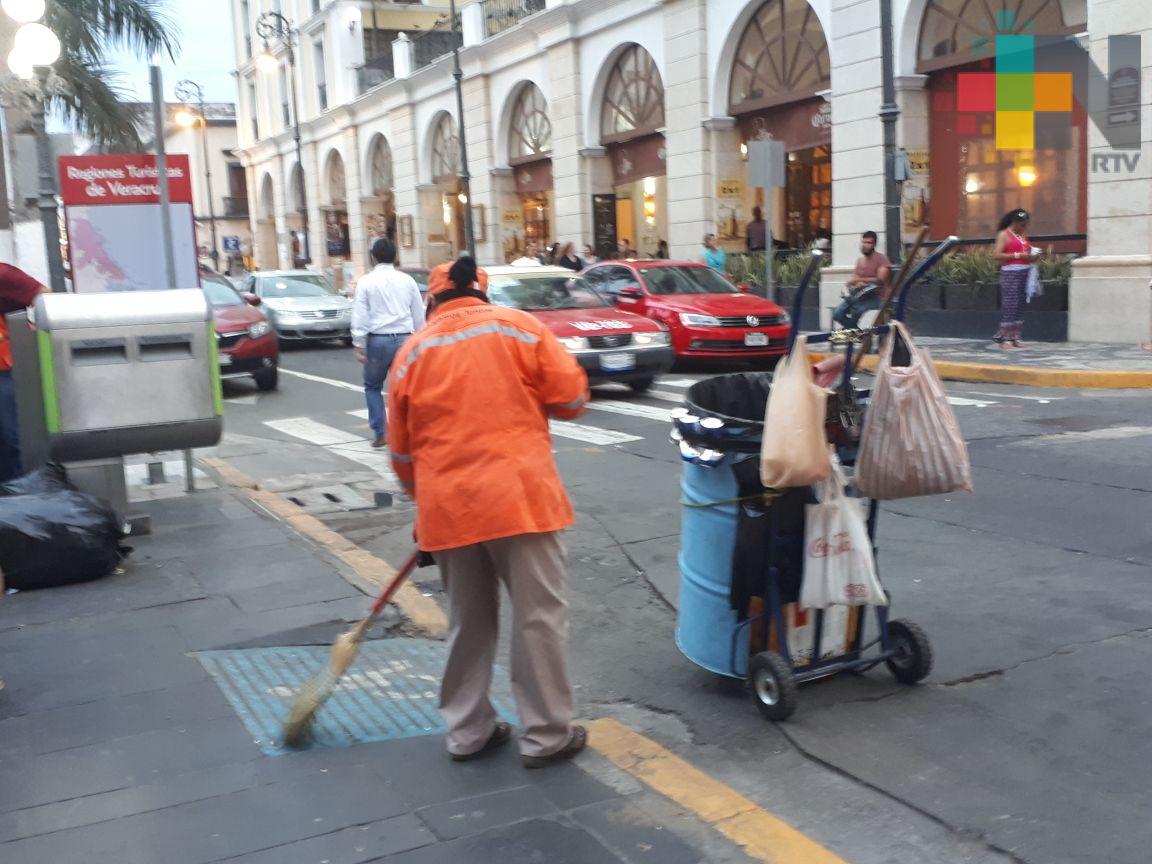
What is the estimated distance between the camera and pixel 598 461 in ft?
32.8

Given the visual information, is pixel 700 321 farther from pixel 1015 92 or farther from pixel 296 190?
pixel 296 190

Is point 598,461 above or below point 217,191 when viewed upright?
below

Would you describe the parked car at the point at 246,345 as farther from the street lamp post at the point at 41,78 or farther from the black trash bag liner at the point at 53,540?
the black trash bag liner at the point at 53,540

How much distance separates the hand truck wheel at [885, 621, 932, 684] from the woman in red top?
12.2 m

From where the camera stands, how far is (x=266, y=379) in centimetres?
1609

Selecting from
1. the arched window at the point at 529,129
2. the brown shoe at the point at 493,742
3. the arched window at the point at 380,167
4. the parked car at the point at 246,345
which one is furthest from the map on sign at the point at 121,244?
the arched window at the point at 380,167

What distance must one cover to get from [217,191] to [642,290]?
63.3 metres

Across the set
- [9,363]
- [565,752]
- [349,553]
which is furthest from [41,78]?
[565,752]

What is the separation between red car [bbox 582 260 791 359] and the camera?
15.7 meters

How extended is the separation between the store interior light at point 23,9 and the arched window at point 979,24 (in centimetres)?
1309

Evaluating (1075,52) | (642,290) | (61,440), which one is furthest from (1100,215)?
(61,440)

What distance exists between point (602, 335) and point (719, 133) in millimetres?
11344

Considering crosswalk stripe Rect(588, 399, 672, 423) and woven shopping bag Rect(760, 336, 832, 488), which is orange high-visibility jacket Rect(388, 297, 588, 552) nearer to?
woven shopping bag Rect(760, 336, 832, 488)

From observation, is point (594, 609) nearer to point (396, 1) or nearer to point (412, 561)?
point (412, 561)
